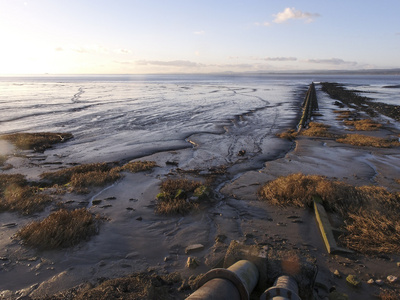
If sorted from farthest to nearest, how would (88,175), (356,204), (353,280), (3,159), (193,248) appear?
(3,159)
(88,175)
(356,204)
(193,248)
(353,280)

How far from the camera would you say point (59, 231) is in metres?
6.45

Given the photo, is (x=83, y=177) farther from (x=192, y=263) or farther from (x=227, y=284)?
(x=227, y=284)

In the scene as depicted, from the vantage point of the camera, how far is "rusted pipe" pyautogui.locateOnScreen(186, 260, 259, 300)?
12.2 feet

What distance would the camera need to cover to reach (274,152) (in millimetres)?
14617

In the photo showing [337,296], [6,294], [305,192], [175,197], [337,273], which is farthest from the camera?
[175,197]

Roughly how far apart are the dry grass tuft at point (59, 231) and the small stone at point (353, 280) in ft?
18.2

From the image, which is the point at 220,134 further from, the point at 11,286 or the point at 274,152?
the point at 11,286

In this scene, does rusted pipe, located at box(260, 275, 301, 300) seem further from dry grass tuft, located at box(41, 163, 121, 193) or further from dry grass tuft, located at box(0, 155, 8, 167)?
dry grass tuft, located at box(0, 155, 8, 167)

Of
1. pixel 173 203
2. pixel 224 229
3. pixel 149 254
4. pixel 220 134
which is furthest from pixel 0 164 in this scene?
pixel 220 134

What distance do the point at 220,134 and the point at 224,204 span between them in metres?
11.2

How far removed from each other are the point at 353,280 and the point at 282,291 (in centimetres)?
194

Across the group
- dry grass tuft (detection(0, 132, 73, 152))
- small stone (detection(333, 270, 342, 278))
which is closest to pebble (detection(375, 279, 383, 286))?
small stone (detection(333, 270, 342, 278))

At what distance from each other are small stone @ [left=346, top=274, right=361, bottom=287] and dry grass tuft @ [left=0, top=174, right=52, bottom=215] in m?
7.73

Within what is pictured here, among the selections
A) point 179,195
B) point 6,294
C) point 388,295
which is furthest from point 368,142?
point 6,294
